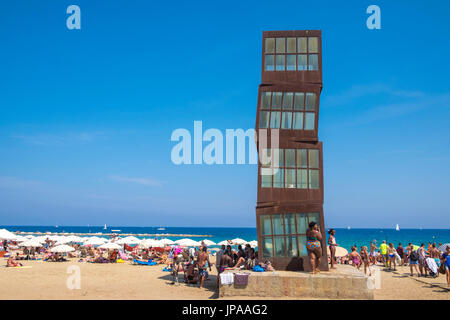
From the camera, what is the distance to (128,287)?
1559 cm

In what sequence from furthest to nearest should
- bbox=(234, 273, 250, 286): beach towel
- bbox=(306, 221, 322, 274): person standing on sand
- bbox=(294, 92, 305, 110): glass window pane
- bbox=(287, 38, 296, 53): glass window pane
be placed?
1. bbox=(287, 38, 296, 53): glass window pane
2. bbox=(294, 92, 305, 110): glass window pane
3. bbox=(306, 221, 322, 274): person standing on sand
4. bbox=(234, 273, 250, 286): beach towel

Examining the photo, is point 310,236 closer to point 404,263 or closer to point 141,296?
point 141,296

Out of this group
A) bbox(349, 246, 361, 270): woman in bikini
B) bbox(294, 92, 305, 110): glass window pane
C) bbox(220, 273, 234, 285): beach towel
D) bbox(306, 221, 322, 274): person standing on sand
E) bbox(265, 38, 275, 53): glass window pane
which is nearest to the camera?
bbox(220, 273, 234, 285): beach towel

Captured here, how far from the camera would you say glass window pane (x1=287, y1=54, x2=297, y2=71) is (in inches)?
613

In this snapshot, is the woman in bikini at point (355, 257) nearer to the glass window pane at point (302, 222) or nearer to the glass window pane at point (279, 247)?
the glass window pane at point (302, 222)

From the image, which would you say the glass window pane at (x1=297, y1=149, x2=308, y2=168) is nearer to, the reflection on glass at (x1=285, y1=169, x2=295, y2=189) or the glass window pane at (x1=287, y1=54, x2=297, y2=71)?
the reflection on glass at (x1=285, y1=169, x2=295, y2=189)

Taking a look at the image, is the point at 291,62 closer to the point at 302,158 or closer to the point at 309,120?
the point at 309,120

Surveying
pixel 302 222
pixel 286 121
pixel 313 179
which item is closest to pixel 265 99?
pixel 286 121

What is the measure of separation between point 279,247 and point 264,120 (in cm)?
515

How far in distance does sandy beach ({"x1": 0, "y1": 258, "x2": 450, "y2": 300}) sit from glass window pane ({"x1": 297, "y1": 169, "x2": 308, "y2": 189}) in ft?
15.9

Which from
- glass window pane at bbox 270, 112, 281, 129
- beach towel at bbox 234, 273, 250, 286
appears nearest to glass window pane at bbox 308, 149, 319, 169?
glass window pane at bbox 270, 112, 281, 129

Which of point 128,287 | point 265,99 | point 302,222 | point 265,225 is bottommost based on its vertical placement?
point 128,287

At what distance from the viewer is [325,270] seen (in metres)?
13.9
